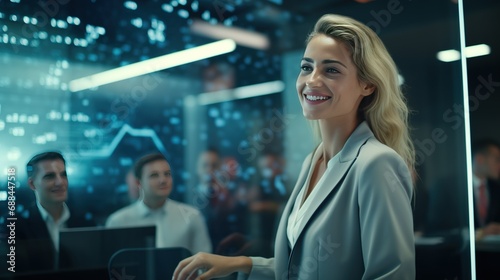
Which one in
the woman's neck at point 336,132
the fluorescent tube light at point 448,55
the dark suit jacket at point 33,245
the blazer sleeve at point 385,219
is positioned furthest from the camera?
the fluorescent tube light at point 448,55

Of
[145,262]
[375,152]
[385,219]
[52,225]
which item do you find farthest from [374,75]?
[52,225]

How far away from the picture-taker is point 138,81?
6.76 ft

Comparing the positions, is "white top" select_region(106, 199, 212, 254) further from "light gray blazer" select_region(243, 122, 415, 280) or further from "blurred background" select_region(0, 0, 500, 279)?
"light gray blazer" select_region(243, 122, 415, 280)

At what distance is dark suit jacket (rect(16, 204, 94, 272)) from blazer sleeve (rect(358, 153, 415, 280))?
3.45 ft

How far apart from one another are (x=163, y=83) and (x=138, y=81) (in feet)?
0.42

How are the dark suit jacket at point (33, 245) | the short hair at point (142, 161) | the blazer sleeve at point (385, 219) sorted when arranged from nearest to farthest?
1. the blazer sleeve at point (385, 219)
2. the dark suit jacket at point (33, 245)
3. the short hair at point (142, 161)

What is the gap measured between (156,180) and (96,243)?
33cm

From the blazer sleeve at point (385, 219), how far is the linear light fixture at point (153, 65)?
3.15 feet

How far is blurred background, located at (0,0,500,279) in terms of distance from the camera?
1.82m

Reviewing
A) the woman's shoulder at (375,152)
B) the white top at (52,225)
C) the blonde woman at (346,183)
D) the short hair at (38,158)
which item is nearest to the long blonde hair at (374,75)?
the blonde woman at (346,183)

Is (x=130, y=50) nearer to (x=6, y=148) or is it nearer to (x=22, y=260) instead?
(x=6, y=148)

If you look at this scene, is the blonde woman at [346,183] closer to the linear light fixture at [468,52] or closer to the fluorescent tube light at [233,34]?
the fluorescent tube light at [233,34]

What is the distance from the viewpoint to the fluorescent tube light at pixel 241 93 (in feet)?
7.95

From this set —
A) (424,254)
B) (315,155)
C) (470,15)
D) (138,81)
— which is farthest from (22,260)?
(470,15)
